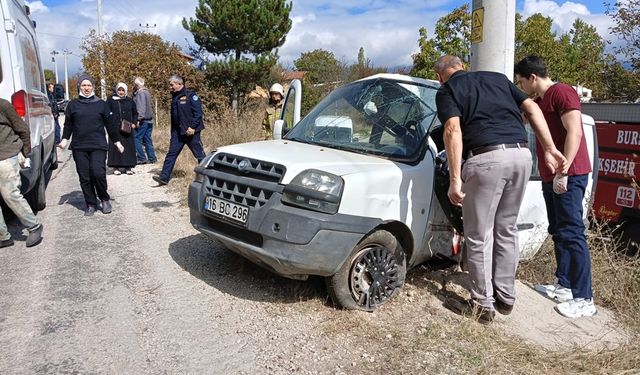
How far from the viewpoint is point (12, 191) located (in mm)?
5340

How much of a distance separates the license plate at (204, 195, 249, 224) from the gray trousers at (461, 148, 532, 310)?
1643 mm

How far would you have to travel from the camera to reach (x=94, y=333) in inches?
142

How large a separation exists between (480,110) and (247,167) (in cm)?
177

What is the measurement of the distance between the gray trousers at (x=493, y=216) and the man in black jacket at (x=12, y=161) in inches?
173

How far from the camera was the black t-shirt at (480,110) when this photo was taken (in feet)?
12.2

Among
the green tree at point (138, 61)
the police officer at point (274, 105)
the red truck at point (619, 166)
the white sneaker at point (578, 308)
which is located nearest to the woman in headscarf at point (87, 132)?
the police officer at point (274, 105)

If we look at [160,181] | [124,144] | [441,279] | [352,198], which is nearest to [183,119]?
[160,181]

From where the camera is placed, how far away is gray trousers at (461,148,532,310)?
147 inches

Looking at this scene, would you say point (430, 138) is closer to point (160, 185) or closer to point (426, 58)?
point (160, 185)

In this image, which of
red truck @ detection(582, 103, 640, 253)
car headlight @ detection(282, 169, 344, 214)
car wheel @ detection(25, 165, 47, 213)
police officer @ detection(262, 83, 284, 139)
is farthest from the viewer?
police officer @ detection(262, 83, 284, 139)

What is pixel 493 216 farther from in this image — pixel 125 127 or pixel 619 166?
pixel 125 127

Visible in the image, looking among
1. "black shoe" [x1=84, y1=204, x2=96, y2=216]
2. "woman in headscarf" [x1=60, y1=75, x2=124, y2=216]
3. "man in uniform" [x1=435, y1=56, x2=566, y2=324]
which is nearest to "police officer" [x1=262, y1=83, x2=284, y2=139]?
"woman in headscarf" [x1=60, y1=75, x2=124, y2=216]

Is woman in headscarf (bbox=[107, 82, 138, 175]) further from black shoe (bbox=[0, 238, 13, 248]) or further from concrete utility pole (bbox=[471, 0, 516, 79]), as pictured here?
concrete utility pole (bbox=[471, 0, 516, 79])

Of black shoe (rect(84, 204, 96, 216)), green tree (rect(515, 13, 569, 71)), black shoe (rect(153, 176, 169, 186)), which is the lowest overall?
black shoe (rect(84, 204, 96, 216))
